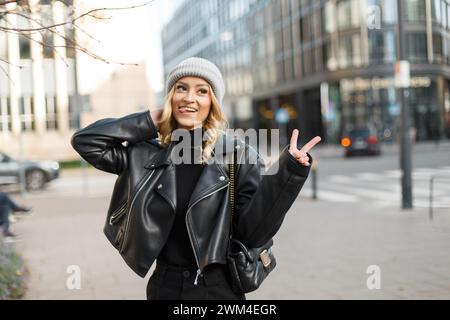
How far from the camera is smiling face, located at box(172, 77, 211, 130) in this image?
2.25 meters

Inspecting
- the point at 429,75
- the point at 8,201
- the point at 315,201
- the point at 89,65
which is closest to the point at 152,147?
Answer: the point at 8,201

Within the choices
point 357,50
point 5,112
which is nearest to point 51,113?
point 5,112

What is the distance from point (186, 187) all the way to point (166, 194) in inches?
4.3

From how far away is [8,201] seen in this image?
8680 mm

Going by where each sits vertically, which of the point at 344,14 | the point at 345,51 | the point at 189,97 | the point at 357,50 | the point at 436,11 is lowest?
the point at 189,97

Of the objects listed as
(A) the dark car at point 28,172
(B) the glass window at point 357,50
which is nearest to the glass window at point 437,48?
(A) the dark car at point 28,172

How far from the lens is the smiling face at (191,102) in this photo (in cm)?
225

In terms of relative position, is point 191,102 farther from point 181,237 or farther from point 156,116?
point 181,237

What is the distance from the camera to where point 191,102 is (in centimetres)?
224

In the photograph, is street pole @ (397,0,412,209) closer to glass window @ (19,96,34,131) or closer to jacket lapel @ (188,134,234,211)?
jacket lapel @ (188,134,234,211)

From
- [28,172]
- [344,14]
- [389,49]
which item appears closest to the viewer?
[28,172]

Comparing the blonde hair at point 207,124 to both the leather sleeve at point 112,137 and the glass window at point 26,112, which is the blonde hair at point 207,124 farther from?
the glass window at point 26,112

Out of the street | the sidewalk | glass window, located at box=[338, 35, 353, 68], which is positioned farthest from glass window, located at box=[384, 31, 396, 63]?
the sidewalk

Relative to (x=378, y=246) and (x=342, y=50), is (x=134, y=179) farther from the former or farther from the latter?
(x=342, y=50)
